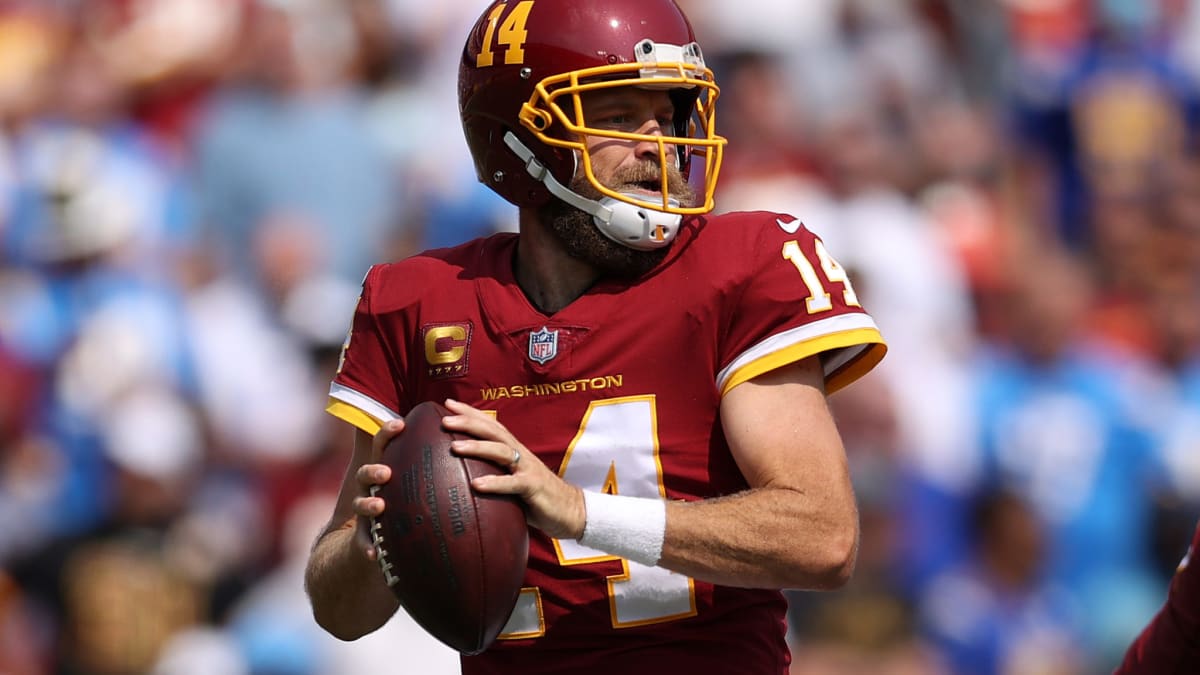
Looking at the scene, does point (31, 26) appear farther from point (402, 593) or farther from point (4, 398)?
point (402, 593)

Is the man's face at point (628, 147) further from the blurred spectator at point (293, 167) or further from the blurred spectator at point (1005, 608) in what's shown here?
the blurred spectator at point (293, 167)

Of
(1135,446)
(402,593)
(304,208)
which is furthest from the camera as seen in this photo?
(304,208)

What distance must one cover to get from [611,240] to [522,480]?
57 centimetres

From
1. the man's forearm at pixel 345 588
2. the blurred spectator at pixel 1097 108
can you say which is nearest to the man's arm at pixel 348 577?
the man's forearm at pixel 345 588

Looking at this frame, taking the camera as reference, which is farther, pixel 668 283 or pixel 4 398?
pixel 4 398

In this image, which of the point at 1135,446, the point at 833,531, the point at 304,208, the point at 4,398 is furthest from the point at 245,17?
the point at 833,531

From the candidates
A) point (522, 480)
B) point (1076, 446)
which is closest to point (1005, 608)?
point (1076, 446)

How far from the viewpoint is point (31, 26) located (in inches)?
355

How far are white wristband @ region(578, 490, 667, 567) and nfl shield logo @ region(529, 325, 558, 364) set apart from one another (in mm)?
334

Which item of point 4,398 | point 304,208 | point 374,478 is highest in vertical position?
point 374,478

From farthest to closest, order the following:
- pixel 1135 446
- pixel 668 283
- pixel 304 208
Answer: pixel 304 208 → pixel 1135 446 → pixel 668 283

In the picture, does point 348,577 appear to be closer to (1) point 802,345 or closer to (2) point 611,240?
(2) point 611,240

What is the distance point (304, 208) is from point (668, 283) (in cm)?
466

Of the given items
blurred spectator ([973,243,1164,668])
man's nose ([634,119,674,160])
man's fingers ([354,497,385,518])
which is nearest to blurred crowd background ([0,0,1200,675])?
blurred spectator ([973,243,1164,668])
